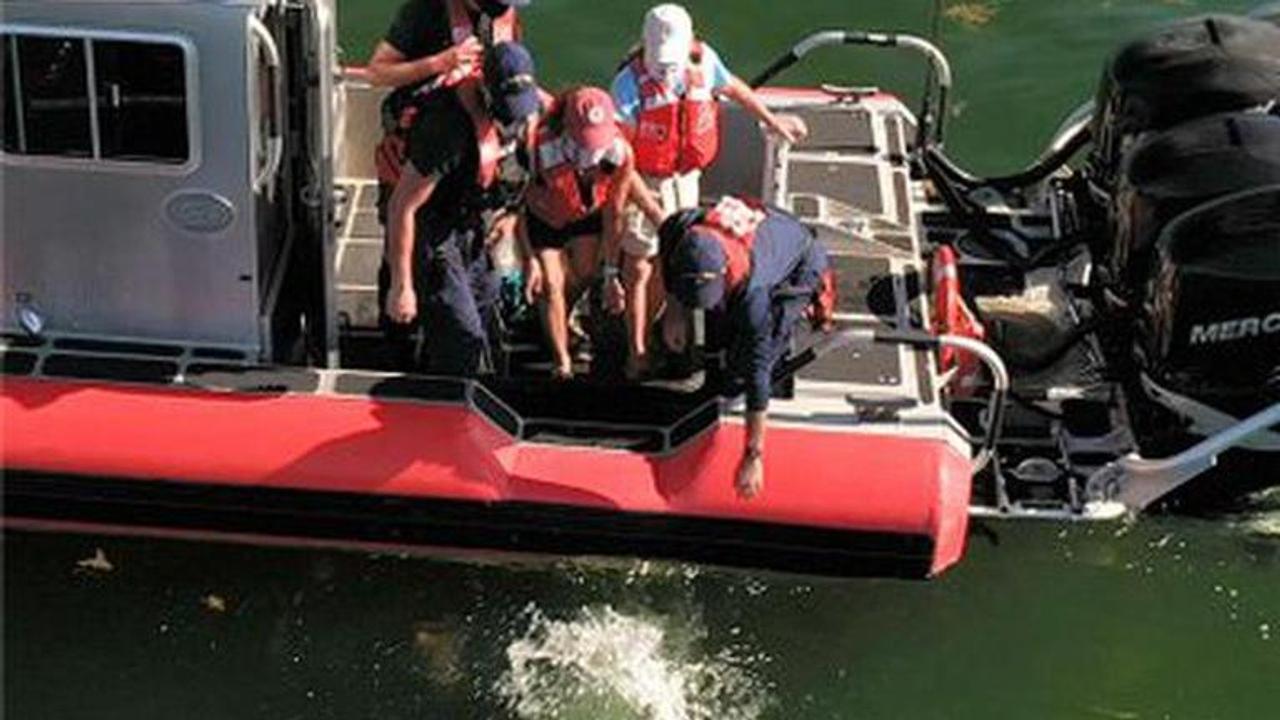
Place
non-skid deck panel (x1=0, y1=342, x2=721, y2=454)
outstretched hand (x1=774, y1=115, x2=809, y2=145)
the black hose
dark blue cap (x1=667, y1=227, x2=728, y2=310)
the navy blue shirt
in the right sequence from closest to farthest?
dark blue cap (x1=667, y1=227, x2=728, y2=310) < the navy blue shirt < non-skid deck panel (x1=0, y1=342, x2=721, y2=454) < outstretched hand (x1=774, y1=115, x2=809, y2=145) < the black hose

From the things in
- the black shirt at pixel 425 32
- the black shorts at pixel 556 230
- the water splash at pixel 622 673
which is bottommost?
the water splash at pixel 622 673

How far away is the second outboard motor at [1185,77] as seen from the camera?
23.1ft

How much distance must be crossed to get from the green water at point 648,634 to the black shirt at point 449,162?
4.49 ft

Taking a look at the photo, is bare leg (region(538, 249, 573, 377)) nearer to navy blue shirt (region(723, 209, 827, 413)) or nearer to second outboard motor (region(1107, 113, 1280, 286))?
navy blue shirt (region(723, 209, 827, 413))

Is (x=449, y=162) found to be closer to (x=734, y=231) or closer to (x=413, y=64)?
(x=413, y=64)

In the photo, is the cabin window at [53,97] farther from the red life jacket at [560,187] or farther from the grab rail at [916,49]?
the grab rail at [916,49]

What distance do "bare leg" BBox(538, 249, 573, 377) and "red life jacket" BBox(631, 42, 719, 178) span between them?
454 mm

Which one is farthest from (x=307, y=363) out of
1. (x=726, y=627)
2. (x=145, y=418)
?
(x=726, y=627)

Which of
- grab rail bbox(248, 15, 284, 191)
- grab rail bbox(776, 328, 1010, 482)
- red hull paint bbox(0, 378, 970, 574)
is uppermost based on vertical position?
grab rail bbox(248, 15, 284, 191)

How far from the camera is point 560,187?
21.1 feet

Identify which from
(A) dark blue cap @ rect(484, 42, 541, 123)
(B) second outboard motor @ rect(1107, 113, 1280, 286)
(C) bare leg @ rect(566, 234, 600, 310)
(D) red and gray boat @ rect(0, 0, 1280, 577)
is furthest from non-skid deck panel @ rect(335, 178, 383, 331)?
(B) second outboard motor @ rect(1107, 113, 1280, 286)

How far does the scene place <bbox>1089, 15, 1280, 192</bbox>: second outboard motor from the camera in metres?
7.03

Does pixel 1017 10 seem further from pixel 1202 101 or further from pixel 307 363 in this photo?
pixel 307 363

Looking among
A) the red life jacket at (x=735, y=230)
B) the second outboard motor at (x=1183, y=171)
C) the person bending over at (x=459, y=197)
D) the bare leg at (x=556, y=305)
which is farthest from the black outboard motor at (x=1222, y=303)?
the person bending over at (x=459, y=197)
